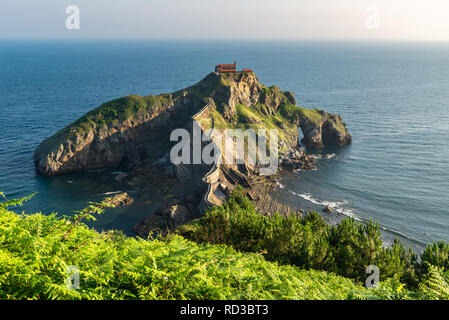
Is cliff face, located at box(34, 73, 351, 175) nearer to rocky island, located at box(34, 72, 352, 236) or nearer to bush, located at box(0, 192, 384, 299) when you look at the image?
rocky island, located at box(34, 72, 352, 236)

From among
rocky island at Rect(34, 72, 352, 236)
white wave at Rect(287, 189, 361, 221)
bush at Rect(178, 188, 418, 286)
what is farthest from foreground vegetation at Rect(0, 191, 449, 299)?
white wave at Rect(287, 189, 361, 221)

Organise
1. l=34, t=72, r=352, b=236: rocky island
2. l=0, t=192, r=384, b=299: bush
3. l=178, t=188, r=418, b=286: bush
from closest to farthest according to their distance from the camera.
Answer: l=0, t=192, r=384, b=299: bush → l=178, t=188, r=418, b=286: bush → l=34, t=72, r=352, b=236: rocky island

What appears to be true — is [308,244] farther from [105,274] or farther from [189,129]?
[189,129]

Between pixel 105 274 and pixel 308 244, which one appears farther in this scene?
pixel 308 244

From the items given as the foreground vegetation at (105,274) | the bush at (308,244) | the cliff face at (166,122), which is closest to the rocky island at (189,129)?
the cliff face at (166,122)

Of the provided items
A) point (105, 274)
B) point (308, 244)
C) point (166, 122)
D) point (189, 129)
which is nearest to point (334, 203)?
point (189, 129)

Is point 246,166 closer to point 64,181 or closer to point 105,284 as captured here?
point 64,181

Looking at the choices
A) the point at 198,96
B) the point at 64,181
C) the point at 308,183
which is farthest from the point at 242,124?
the point at 64,181
